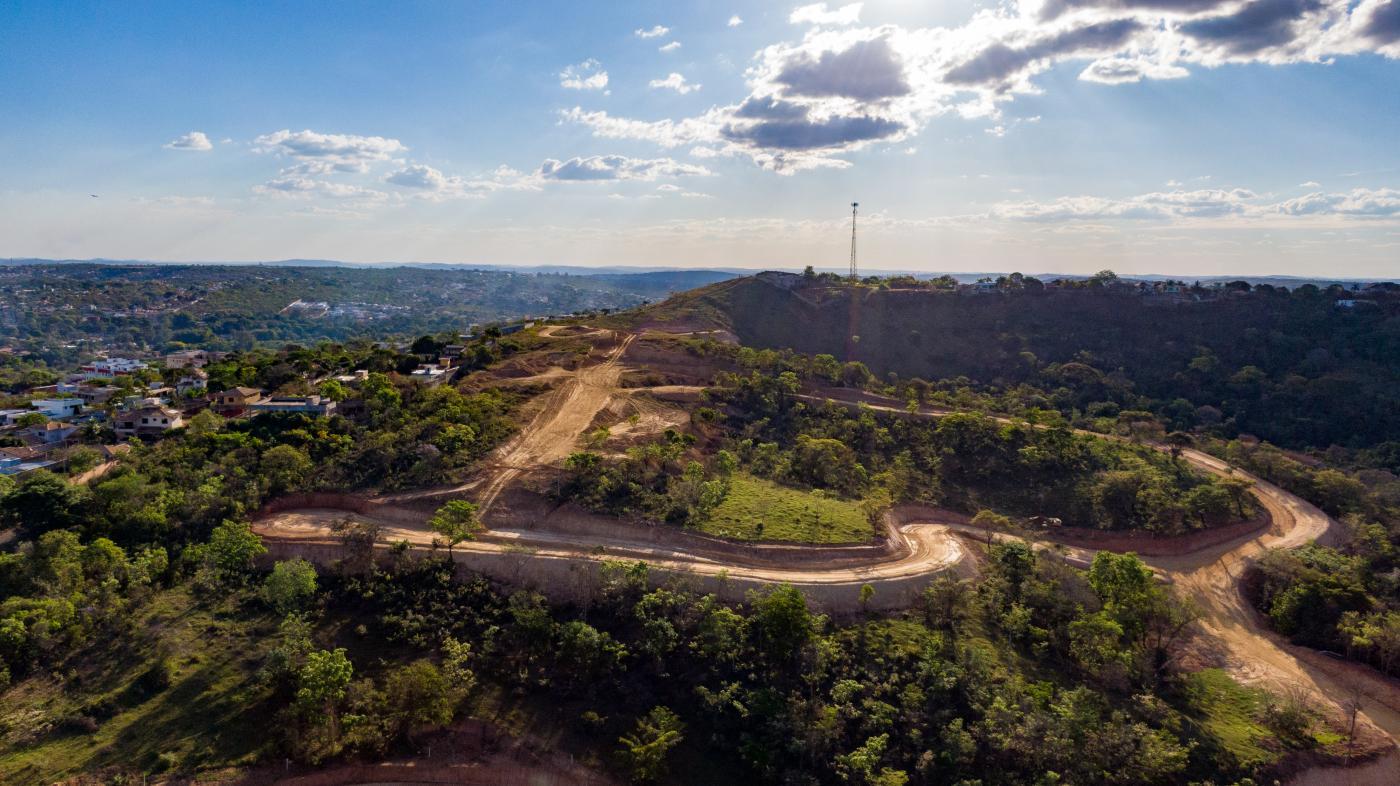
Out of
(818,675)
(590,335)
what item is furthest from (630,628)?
(590,335)

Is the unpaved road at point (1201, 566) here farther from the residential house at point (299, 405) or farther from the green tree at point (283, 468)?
the residential house at point (299, 405)

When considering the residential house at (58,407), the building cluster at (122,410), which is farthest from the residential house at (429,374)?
the residential house at (58,407)

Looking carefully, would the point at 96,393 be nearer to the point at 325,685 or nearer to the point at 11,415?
the point at 11,415

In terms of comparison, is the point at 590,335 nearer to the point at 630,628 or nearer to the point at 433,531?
the point at 433,531

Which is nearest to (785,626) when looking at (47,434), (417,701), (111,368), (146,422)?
(417,701)

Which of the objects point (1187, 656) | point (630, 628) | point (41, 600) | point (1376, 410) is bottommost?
point (1187, 656)

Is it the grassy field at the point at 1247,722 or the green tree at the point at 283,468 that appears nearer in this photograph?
the grassy field at the point at 1247,722
